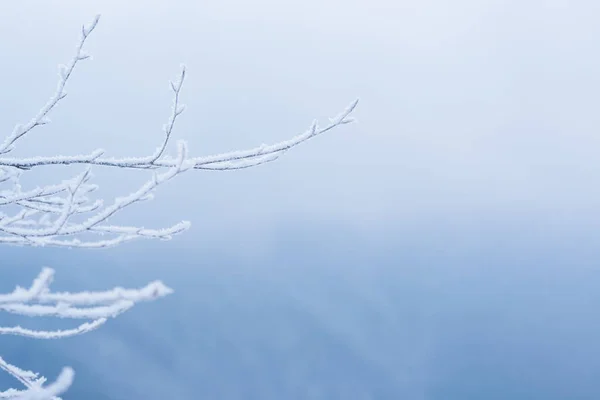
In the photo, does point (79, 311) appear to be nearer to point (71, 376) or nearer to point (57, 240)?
point (71, 376)

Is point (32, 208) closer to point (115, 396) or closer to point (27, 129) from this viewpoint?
point (27, 129)

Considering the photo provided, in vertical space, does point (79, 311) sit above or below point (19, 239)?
below

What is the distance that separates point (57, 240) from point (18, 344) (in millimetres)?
216481

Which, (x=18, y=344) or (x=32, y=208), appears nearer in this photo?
(x=32, y=208)

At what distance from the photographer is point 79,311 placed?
1.52 meters

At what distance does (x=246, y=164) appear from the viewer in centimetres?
243

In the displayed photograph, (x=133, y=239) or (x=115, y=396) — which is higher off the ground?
(x=115, y=396)

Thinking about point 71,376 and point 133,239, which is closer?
point 71,376

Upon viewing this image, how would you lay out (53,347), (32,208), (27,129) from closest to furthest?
(27,129), (32,208), (53,347)

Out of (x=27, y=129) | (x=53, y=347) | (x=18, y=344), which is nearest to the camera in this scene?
(x=27, y=129)

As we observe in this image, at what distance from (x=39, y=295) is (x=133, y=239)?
0.83 m

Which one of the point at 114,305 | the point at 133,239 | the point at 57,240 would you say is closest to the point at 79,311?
the point at 114,305

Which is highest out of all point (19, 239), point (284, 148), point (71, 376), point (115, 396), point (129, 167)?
point (115, 396)

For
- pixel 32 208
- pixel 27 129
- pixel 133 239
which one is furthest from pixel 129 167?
pixel 32 208
